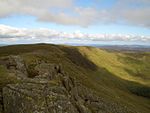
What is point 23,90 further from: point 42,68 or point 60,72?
point 60,72

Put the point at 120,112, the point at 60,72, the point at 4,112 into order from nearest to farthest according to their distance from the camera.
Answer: the point at 4,112 → the point at 60,72 → the point at 120,112

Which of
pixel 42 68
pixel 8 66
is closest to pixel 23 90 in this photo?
pixel 8 66

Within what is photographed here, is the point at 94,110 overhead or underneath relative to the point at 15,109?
underneath

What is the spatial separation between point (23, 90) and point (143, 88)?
155991mm

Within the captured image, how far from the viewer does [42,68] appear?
53406 millimetres

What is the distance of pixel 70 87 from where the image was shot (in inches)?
1921

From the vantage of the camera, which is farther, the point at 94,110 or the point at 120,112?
the point at 120,112

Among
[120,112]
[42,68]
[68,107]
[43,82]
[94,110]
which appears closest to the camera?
[68,107]

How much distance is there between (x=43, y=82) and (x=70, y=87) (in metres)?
11.0

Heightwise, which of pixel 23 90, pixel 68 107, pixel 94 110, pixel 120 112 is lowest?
pixel 120 112

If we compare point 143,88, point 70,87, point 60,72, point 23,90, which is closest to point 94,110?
point 70,87

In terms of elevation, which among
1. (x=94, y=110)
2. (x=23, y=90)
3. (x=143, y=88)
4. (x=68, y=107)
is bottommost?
(x=143, y=88)

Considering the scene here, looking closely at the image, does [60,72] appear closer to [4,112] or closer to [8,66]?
[8,66]

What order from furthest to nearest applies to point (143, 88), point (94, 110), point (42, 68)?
point (143, 88) < point (42, 68) < point (94, 110)
